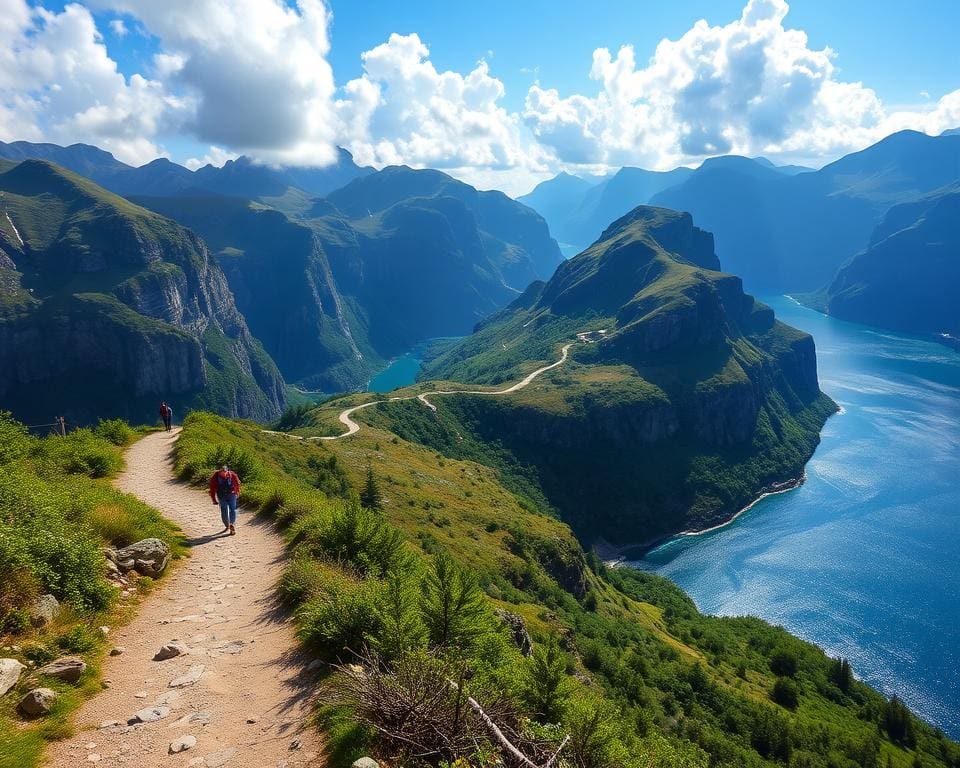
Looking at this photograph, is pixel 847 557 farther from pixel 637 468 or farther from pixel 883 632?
pixel 637 468

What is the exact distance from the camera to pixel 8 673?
9.23 m

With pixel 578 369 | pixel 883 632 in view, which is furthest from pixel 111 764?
pixel 578 369

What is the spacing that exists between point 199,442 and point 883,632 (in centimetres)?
12756

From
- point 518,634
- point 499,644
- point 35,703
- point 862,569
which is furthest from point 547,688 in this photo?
point 862,569

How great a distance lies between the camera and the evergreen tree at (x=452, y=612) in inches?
429

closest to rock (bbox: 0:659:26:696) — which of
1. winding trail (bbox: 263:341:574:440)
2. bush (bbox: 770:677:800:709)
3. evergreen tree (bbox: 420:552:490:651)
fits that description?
evergreen tree (bbox: 420:552:490:651)

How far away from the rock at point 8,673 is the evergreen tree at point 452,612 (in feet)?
23.8

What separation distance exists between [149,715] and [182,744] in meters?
1.22

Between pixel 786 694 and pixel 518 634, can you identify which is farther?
pixel 786 694

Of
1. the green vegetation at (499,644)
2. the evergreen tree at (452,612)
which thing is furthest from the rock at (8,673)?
the evergreen tree at (452,612)

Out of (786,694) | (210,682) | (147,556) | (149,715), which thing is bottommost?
(786,694)

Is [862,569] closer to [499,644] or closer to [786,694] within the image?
[786,694]

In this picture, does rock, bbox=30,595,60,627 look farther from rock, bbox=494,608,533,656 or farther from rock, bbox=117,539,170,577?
rock, bbox=494,608,533,656

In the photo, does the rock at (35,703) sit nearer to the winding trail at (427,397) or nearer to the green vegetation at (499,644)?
the green vegetation at (499,644)
